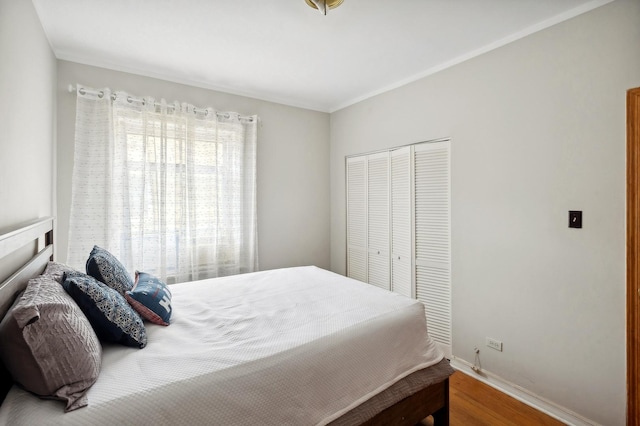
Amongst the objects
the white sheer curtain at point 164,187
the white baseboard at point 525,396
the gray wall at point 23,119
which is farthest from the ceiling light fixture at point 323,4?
the white baseboard at point 525,396

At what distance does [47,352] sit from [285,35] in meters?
2.36

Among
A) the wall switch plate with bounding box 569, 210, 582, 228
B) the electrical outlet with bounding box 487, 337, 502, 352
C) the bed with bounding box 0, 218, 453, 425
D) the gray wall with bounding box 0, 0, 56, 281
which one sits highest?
the gray wall with bounding box 0, 0, 56, 281

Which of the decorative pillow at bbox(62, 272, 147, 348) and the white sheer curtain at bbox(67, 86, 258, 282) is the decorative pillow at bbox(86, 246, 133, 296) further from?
the white sheer curtain at bbox(67, 86, 258, 282)

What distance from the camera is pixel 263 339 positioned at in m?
1.49

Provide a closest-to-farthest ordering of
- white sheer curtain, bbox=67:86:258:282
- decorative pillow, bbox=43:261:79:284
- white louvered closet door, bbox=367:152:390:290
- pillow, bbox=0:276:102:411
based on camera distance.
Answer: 1. pillow, bbox=0:276:102:411
2. decorative pillow, bbox=43:261:79:284
3. white sheer curtain, bbox=67:86:258:282
4. white louvered closet door, bbox=367:152:390:290

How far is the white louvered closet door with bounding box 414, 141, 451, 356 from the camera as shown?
9.24ft

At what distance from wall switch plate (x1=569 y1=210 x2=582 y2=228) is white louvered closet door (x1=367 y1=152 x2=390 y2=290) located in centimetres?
168

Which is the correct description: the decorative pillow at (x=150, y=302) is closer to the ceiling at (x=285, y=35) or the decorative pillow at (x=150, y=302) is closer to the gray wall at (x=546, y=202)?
the ceiling at (x=285, y=35)

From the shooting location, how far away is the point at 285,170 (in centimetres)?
386

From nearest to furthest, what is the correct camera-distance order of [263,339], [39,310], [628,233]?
[39,310], [263,339], [628,233]

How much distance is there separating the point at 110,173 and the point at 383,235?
2813mm

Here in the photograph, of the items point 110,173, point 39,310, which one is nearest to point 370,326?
point 39,310

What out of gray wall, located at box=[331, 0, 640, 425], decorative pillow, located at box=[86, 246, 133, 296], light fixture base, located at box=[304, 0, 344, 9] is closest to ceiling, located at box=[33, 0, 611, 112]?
light fixture base, located at box=[304, 0, 344, 9]

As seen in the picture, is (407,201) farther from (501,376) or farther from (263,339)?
(263,339)
